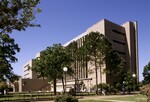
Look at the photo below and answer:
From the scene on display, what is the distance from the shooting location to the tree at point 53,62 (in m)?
60.7

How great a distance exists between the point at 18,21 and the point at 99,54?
4950cm

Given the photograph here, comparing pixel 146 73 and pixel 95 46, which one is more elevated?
pixel 95 46

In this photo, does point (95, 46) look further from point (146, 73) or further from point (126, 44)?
point (126, 44)

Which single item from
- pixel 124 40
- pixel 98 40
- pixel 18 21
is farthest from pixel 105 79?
pixel 18 21

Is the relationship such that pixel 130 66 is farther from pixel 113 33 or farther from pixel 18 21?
pixel 18 21

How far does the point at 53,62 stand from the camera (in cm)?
6084

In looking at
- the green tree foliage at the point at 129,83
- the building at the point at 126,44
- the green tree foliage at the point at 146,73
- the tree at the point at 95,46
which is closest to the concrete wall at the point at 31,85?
the building at the point at 126,44

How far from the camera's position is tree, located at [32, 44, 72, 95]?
6069 centimetres

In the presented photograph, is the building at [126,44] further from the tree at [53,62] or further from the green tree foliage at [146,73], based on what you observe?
the tree at [53,62]

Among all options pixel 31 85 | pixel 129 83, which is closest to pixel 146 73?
pixel 129 83

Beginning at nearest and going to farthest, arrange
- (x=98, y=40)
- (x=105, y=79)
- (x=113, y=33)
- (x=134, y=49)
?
1. (x=98, y=40)
2. (x=105, y=79)
3. (x=113, y=33)
4. (x=134, y=49)

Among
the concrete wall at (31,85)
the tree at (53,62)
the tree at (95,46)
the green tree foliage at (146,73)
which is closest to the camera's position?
the tree at (53,62)

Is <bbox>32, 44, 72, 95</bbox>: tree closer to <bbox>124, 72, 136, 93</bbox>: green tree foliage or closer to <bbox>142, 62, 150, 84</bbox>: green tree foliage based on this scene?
<bbox>124, 72, 136, 93</bbox>: green tree foliage

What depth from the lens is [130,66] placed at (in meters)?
99.4
